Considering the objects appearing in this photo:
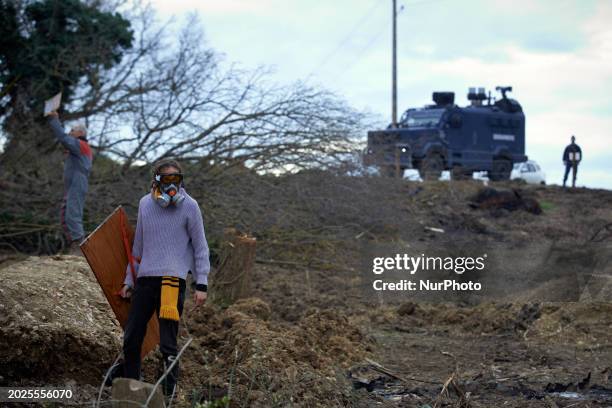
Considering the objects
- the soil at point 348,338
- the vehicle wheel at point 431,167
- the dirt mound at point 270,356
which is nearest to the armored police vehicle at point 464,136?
the vehicle wheel at point 431,167

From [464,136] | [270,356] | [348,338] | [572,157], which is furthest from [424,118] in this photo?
[270,356]

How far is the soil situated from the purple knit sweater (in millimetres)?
678

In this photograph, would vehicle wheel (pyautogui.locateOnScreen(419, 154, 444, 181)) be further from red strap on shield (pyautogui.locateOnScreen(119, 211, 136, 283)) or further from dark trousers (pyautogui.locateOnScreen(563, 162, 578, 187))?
red strap on shield (pyautogui.locateOnScreen(119, 211, 136, 283))

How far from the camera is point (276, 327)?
1013 centimetres

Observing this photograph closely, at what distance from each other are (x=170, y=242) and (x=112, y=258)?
1.55 feet

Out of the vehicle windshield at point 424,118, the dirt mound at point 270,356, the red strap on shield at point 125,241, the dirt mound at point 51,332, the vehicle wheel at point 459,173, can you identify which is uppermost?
the vehicle windshield at point 424,118

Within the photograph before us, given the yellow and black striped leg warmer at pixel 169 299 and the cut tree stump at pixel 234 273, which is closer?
the yellow and black striped leg warmer at pixel 169 299

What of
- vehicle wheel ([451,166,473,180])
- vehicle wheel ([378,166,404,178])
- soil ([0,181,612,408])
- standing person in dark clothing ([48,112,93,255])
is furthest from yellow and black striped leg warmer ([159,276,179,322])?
vehicle wheel ([451,166,473,180])

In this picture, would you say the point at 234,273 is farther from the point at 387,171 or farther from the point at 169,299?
the point at 387,171

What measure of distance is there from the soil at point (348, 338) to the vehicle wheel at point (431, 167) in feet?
30.2

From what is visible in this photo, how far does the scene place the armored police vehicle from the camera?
89.9ft

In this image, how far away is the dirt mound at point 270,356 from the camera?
280 inches

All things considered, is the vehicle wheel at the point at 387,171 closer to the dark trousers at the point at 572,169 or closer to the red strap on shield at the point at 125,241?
the dark trousers at the point at 572,169

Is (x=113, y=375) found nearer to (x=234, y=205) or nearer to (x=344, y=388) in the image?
(x=344, y=388)
